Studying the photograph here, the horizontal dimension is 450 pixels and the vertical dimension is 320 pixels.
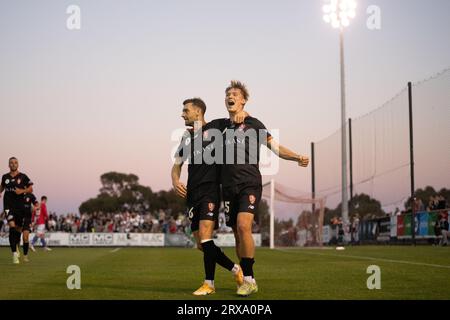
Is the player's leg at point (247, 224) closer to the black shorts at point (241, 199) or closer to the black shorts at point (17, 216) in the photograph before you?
the black shorts at point (241, 199)

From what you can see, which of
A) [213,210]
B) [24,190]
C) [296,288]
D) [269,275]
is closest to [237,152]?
[213,210]

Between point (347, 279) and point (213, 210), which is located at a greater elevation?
point (213, 210)

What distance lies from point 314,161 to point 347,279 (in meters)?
34.5

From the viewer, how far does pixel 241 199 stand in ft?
28.4

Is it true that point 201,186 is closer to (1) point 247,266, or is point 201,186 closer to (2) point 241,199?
(2) point 241,199

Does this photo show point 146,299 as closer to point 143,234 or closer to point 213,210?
point 213,210

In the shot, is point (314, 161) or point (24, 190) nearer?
point (24, 190)

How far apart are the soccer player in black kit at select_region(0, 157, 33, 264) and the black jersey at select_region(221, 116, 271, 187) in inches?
380

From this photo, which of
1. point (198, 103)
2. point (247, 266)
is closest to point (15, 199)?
point (198, 103)

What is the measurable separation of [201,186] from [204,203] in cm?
23

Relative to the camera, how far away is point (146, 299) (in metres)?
7.96

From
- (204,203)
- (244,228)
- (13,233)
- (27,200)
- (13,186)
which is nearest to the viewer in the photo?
(244,228)

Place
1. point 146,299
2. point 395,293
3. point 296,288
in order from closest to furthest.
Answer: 1. point 146,299
2. point 395,293
3. point 296,288

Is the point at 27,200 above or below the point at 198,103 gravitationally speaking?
below
